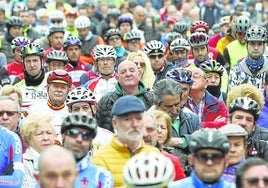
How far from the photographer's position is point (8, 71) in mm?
18828

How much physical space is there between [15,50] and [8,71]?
23.3 inches

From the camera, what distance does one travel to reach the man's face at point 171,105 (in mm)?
12531

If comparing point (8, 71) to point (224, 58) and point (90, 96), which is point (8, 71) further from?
point (90, 96)

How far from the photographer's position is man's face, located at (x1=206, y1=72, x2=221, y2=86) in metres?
15.6

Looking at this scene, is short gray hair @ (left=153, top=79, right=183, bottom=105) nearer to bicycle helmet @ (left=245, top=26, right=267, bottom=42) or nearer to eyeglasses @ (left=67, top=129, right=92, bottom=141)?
eyeglasses @ (left=67, top=129, right=92, bottom=141)

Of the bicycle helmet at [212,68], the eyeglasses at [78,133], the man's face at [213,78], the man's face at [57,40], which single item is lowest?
the man's face at [213,78]

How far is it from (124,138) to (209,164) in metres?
1.33

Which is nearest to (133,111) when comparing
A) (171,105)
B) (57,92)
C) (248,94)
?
(171,105)

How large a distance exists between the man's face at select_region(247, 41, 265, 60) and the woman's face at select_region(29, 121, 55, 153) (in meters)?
5.31

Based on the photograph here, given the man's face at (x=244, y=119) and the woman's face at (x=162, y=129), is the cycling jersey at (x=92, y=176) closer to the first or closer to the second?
the woman's face at (x=162, y=129)

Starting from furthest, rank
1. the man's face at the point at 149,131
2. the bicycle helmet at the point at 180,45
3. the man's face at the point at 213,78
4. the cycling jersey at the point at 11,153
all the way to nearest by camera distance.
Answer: the bicycle helmet at the point at 180,45
the man's face at the point at 213,78
the cycling jersey at the point at 11,153
the man's face at the point at 149,131

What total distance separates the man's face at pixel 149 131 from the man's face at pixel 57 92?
12.3 feet

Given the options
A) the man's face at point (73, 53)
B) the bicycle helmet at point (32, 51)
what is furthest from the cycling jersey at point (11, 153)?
the man's face at point (73, 53)

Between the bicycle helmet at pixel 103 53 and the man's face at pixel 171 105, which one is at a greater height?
the bicycle helmet at pixel 103 53
